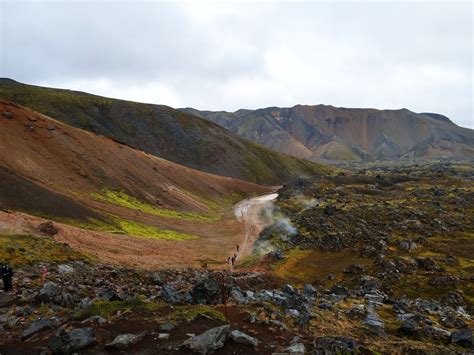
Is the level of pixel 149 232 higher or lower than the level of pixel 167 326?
lower

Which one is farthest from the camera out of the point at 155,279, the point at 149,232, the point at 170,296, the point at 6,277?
the point at 149,232

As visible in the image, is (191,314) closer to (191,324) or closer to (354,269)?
(191,324)

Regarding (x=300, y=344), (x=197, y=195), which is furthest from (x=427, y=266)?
(x=197, y=195)

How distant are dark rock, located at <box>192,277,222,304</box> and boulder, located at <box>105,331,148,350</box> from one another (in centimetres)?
643

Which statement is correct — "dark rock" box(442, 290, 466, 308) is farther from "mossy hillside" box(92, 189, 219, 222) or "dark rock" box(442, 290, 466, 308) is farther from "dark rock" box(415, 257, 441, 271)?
"mossy hillside" box(92, 189, 219, 222)

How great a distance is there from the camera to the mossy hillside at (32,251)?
1276 inches

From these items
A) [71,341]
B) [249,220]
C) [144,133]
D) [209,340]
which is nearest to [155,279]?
[71,341]

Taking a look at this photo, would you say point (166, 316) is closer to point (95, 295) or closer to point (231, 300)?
point (231, 300)

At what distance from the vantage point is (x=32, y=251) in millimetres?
35594

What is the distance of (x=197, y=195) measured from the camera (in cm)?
11675

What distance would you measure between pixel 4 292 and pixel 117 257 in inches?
830

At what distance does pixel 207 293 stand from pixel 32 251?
2033 cm

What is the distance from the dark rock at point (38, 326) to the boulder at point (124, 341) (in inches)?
164

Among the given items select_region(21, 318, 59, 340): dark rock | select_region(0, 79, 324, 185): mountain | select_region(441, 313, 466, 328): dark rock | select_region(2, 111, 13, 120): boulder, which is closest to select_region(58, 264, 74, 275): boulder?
select_region(21, 318, 59, 340): dark rock
